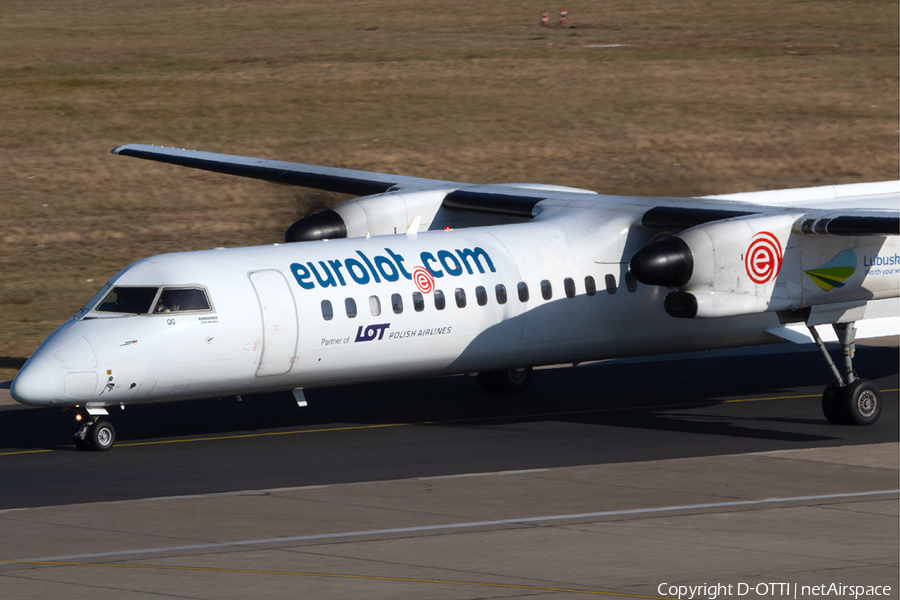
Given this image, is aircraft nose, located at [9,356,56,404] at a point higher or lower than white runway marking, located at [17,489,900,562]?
higher

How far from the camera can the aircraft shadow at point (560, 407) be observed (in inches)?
818

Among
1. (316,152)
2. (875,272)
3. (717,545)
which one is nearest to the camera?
(717,545)

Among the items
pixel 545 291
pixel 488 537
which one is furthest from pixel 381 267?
pixel 488 537

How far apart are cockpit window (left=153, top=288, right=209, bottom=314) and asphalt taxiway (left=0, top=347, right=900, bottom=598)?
2.09 m

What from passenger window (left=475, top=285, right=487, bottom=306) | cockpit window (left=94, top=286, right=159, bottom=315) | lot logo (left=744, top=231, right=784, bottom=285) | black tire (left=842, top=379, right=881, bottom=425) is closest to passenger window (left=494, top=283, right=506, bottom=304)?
passenger window (left=475, top=285, right=487, bottom=306)

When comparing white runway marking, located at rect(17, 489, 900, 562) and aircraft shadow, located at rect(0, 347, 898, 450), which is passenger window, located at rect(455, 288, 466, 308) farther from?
white runway marking, located at rect(17, 489, 900, 562)

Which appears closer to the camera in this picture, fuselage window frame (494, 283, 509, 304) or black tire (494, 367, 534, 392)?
fuselage window frame (494, 283, 509, 304)

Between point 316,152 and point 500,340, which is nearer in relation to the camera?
point 500,340

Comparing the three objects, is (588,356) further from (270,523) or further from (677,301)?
(270,523)

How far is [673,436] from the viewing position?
2006 cm

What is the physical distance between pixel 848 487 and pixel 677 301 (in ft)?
14.0

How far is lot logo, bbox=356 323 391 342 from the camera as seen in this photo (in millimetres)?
19328

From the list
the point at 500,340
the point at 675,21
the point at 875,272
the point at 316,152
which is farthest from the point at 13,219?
the point at 675,21

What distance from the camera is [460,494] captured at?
1627 cm
